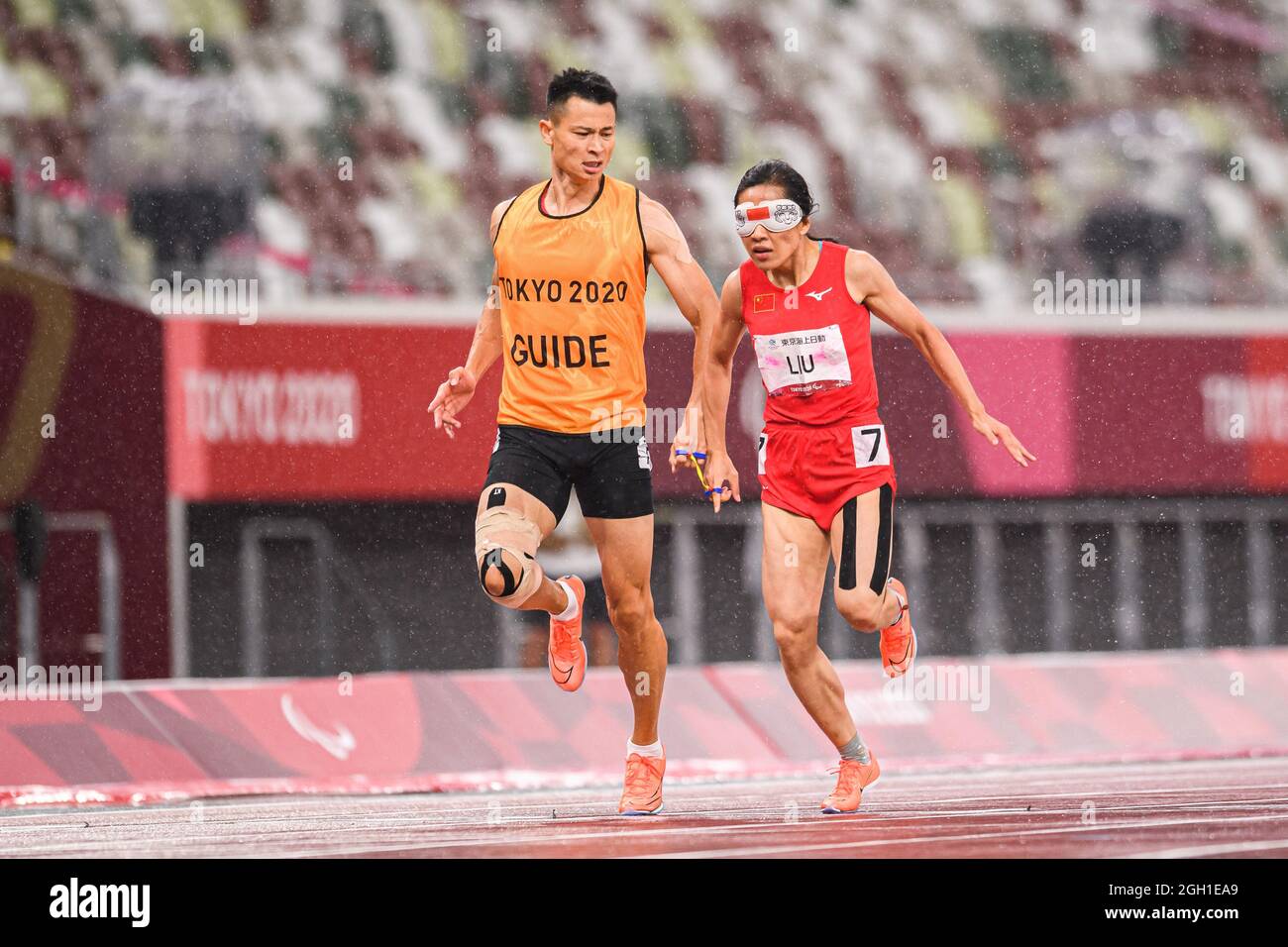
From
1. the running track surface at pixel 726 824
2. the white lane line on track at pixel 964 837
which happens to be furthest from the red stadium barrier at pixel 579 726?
the white lane line on track at pixel 964 837

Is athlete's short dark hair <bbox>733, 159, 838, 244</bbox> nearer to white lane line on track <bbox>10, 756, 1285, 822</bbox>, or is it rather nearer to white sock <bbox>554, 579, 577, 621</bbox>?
white sock <bbox>554, 579, 577, 621</bbox>

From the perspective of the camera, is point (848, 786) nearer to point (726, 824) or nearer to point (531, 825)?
point (726, 824)

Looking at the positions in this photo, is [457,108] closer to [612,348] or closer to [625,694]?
[625,694]

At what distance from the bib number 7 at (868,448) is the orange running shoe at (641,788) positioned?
1.49m

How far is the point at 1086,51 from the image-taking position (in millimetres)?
26078

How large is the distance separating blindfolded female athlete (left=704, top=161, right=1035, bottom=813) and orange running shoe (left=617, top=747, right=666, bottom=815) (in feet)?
2.25

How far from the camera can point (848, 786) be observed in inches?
342

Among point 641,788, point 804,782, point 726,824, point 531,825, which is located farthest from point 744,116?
point 726,824

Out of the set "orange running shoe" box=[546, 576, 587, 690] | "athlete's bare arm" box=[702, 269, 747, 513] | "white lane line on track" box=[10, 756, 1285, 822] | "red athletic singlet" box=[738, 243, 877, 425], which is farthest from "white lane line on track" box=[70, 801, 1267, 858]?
"white lane line on track" box=[10, 756, 1285, 822]

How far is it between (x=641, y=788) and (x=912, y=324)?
85.8 inches

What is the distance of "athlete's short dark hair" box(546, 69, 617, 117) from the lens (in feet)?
27.0

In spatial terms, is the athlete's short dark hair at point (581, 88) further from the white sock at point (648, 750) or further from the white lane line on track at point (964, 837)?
the white lane line on track at point (964, 837)
